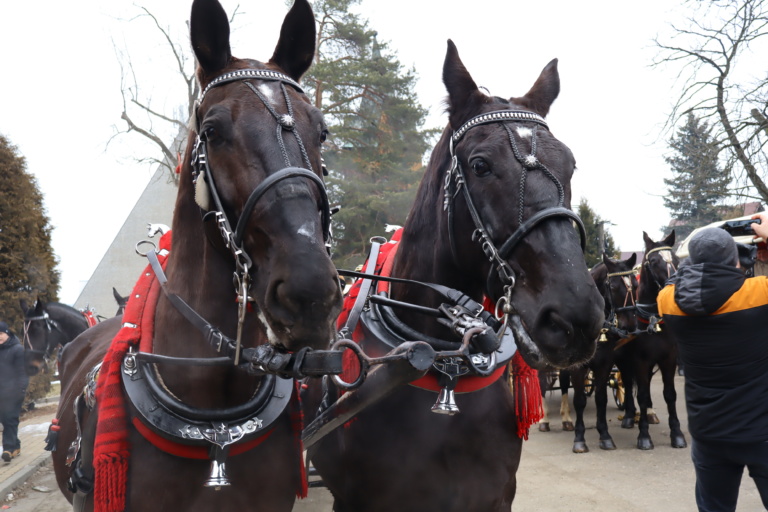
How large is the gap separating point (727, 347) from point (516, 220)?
261 centimetres

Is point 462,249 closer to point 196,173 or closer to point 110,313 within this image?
point 196,173

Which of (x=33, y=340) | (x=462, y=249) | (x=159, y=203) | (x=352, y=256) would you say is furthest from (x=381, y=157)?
(x=462, y=249)

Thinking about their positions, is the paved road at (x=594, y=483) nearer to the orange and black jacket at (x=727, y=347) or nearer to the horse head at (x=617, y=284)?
the horse head at (x=617, y=284)

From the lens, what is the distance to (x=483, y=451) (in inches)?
95.6

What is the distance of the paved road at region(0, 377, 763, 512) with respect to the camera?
5887 millimetres

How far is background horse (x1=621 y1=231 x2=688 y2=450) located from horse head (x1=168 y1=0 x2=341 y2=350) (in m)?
7.24

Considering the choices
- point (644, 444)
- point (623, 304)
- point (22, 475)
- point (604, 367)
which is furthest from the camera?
point (623, 304)

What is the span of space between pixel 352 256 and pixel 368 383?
47.0 feet

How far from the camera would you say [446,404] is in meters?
2.25

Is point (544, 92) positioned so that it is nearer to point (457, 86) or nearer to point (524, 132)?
point (457, 86)

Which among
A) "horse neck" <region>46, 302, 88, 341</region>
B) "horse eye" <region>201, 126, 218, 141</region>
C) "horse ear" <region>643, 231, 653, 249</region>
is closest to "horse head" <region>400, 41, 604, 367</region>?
"horse eye" <region>201, 126, 218, 141</region>

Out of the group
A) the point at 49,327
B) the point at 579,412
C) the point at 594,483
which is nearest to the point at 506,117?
the point at 594,483

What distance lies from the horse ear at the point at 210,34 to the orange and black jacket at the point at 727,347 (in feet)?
10.7

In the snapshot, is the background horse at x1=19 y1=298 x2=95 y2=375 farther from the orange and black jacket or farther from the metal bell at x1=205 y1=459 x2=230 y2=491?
the orange and black jacket
